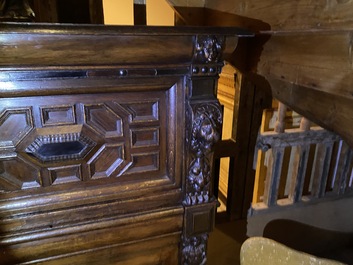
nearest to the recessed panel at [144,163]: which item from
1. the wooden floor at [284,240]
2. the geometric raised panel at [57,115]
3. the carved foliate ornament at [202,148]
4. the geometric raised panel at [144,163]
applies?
the geometric raised panel at [144,163]

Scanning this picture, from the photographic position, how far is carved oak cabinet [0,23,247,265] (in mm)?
681

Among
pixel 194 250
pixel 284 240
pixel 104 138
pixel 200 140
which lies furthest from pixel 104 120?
pixel 284 240

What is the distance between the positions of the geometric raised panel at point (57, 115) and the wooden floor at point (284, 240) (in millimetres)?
1399

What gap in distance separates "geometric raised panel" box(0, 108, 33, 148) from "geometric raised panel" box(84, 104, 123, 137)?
5.6 inches

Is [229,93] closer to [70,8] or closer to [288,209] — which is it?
[288,209]

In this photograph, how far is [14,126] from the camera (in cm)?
72

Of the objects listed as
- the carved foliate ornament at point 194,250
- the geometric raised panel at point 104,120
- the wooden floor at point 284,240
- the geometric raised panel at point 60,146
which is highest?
the geometric raised panel at point 104,120

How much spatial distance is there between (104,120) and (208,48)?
13.4 inches

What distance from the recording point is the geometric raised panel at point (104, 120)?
765 millimetres

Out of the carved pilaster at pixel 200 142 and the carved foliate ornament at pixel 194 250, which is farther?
the carved foliate ornament at pixel 194 250

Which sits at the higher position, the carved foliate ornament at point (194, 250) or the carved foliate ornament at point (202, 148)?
the carved foliate ornament at point (202, 148)

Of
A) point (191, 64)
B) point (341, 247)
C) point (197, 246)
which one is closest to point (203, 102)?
point (191, 64)

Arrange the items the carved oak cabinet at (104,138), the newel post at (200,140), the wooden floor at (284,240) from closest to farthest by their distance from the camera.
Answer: the carved oak cabinet at (104,138)
the newel post at (200,140)
the wooden floor at (284,240)

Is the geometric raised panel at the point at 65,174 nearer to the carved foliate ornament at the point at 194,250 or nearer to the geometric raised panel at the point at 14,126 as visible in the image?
the geometric raised panel at the point at 14,126
